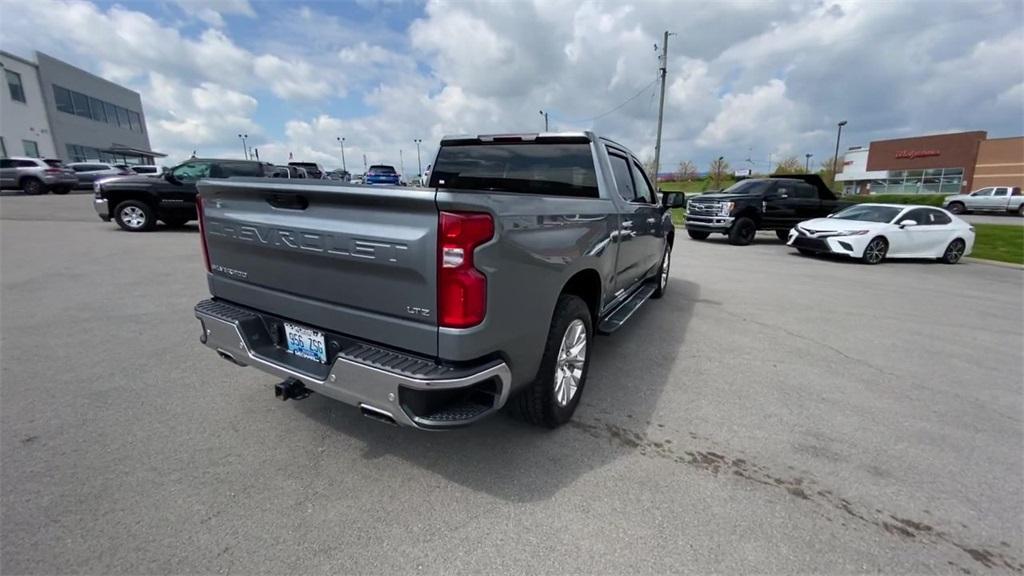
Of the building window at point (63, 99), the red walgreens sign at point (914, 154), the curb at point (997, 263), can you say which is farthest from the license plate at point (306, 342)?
the red walgreens sign at point (914, 154)

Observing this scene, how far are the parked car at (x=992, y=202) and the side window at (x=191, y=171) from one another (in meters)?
40.7

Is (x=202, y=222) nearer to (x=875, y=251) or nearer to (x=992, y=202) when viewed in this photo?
(x=875, y=251)

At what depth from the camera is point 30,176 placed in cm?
2253

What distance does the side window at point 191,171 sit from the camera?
36.8ft

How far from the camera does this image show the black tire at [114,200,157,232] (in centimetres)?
1116

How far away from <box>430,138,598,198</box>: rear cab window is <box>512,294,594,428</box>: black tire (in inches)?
53.0

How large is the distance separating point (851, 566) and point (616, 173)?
326cm

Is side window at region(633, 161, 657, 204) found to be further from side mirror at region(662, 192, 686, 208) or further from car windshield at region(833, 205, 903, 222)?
car windshield at region(833, 205, 903, 222)

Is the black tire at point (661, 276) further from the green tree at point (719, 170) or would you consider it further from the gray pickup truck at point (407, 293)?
the green tree at point (719, 170)

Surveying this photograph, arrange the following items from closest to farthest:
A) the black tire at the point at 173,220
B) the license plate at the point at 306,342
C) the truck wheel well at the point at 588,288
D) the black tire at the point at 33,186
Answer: the license plate at the point at 306,342
the truck wheel well at the point at 588,288
the black tire at the point at 173,220
the black tire at the point at 33,186

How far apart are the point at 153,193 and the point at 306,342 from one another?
12.0 meters

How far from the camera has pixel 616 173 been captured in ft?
13.9

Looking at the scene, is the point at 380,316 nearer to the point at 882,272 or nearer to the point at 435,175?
the point at 435,175

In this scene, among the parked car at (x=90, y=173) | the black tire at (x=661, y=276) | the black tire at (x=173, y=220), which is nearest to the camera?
the black tire at (x=661, y=276)
